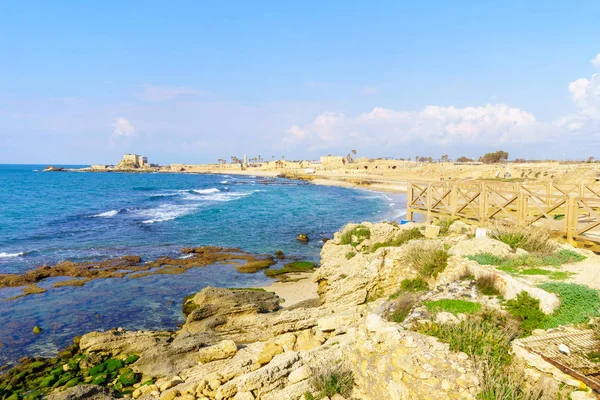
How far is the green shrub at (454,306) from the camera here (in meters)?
6.94

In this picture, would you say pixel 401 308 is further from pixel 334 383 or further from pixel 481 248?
pixel 481 248

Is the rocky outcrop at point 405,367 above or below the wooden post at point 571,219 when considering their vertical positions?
below

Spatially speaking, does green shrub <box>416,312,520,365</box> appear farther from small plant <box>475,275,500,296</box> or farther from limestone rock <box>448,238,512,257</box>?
limestone rock <box>448,238,512,257</box>

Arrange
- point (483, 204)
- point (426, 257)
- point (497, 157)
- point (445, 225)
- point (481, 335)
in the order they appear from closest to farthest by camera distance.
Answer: point (481, 335)
point (426, 257)
point (483, 204)
point (445, 225)
point (497, 157)

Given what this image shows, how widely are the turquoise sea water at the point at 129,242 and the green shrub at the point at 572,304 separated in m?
11.6

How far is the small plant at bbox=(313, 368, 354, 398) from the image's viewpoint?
21.8ft

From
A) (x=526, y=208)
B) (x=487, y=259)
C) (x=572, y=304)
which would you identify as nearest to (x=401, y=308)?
(x=572, y=304)

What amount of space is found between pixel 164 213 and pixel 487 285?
38.0 m

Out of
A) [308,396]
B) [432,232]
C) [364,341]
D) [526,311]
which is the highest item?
[526,311]

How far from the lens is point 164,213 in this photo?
1617 inches

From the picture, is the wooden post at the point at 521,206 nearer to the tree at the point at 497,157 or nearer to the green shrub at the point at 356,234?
the green shrub at the point at 356,234

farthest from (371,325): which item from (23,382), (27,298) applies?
(27,298)

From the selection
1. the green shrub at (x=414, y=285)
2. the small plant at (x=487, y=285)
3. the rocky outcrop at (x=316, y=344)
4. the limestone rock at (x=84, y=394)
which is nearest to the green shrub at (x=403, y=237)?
the rocky outcrop at (x=316, y=344)

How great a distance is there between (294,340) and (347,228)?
11345mm
